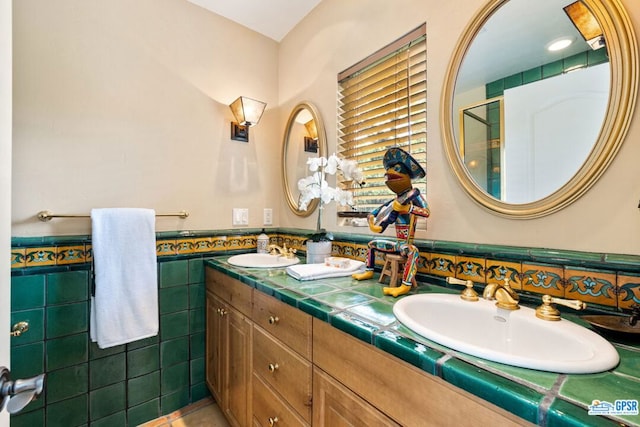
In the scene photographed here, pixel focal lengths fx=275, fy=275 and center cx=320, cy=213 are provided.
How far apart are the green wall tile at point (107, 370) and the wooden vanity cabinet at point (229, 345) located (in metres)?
0.44

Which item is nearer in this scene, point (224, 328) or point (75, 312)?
point (75, 312)

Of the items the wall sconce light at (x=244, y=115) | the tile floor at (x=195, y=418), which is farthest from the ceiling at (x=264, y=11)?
the tile floor at (x=195, y=418)

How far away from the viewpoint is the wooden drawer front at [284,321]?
0.91 m

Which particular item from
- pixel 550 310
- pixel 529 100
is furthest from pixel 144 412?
pixel 529 100

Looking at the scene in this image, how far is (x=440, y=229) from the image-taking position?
44.8 inches

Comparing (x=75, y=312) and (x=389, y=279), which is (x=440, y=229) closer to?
(x=389, y=279)

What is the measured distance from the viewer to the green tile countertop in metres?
0.42

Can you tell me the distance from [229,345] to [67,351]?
0.76 m

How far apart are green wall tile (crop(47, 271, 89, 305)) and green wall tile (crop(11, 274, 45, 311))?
0.09 feet

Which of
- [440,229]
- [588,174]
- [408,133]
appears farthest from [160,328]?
[588,174]

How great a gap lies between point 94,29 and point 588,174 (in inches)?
87.8

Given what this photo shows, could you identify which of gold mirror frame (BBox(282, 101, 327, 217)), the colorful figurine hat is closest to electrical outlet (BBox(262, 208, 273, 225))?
gold mirror frame (BBox(282, 101, 327, 217))

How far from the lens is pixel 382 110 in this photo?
1417 mm

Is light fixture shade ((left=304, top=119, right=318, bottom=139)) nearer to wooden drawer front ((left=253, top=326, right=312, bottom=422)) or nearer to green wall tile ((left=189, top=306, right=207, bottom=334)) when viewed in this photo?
wooden drawer front ((left=253, top=326, right=312, bottom=422))
